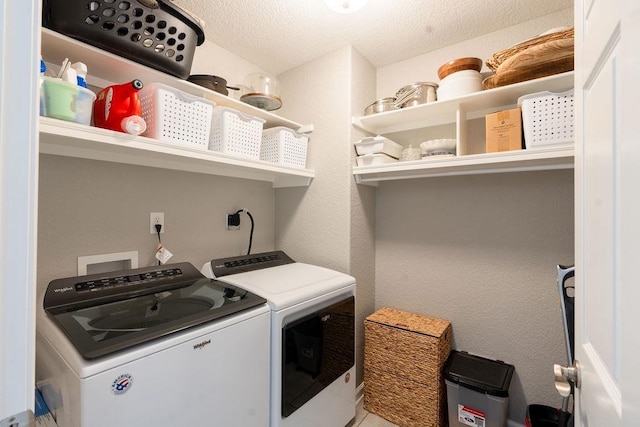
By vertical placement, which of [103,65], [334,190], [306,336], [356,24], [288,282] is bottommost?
[306,336]

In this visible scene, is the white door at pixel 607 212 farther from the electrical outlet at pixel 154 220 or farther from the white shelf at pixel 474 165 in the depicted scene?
the electrical outlet at pixel 154 220

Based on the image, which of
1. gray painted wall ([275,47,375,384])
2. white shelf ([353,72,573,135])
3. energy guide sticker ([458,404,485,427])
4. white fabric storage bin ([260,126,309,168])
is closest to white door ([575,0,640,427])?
white shelf ([353,72,573,135])

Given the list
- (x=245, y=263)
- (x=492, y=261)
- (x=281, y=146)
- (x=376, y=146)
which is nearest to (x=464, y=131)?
(x=376, y=146)

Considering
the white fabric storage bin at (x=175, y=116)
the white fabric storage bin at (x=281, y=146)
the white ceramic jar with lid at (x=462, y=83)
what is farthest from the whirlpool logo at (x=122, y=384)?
the white ceramic jar with lid at (x=462, y=83)

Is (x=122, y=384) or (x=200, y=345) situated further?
(x=200, y=345)

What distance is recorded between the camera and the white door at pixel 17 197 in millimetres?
380

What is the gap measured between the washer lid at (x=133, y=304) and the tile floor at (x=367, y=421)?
1226 millimetres

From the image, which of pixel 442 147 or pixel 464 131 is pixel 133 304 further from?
pixel 464 131

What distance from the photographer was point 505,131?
150cm

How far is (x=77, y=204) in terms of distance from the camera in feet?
4.40

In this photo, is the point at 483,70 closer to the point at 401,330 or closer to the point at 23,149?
the point at 401,330

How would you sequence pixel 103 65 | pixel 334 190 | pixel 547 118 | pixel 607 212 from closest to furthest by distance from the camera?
pixel 607 212 < pixel 103 65 < pixel 547 118 < pixel 334 190

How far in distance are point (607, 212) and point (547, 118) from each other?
1.05 m

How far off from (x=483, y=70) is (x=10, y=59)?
2.23 meters
